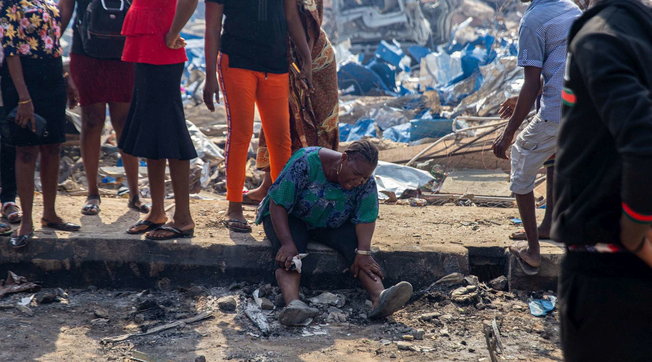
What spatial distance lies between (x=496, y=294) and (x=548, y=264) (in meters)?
0.36

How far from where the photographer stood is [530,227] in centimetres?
433

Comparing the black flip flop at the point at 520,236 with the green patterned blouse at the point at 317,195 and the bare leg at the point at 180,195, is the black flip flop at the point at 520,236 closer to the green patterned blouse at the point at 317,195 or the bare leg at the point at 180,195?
the green patterned blouse at the point at 317,195

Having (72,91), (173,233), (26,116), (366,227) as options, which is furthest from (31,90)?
(366,227)

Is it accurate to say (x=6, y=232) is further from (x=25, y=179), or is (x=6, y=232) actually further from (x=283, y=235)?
(x=283, y=235)

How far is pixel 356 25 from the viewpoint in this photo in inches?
739

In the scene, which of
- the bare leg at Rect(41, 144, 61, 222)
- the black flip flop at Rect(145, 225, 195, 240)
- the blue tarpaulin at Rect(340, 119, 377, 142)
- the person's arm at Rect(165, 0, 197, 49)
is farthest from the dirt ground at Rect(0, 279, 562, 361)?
the blue tarpaulin at Rect(340, 119, 377, 142)

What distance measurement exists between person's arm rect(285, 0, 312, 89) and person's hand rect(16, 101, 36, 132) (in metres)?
1.72

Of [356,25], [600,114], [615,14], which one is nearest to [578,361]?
[600,114]

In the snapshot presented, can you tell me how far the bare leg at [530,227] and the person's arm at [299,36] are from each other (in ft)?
5.56

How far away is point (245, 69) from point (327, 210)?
1.07 metres

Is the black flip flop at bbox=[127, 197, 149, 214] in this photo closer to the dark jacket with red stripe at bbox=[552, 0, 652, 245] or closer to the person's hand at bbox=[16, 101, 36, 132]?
the person's hand at bbox=[16, 101, 36, 132]

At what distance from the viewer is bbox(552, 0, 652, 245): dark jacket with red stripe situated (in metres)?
1.77

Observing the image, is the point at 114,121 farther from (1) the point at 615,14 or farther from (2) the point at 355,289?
(1) the point at 615,14

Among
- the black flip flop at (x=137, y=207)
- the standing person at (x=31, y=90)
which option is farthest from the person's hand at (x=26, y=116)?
the black flip flop at (x=137, y=207)
